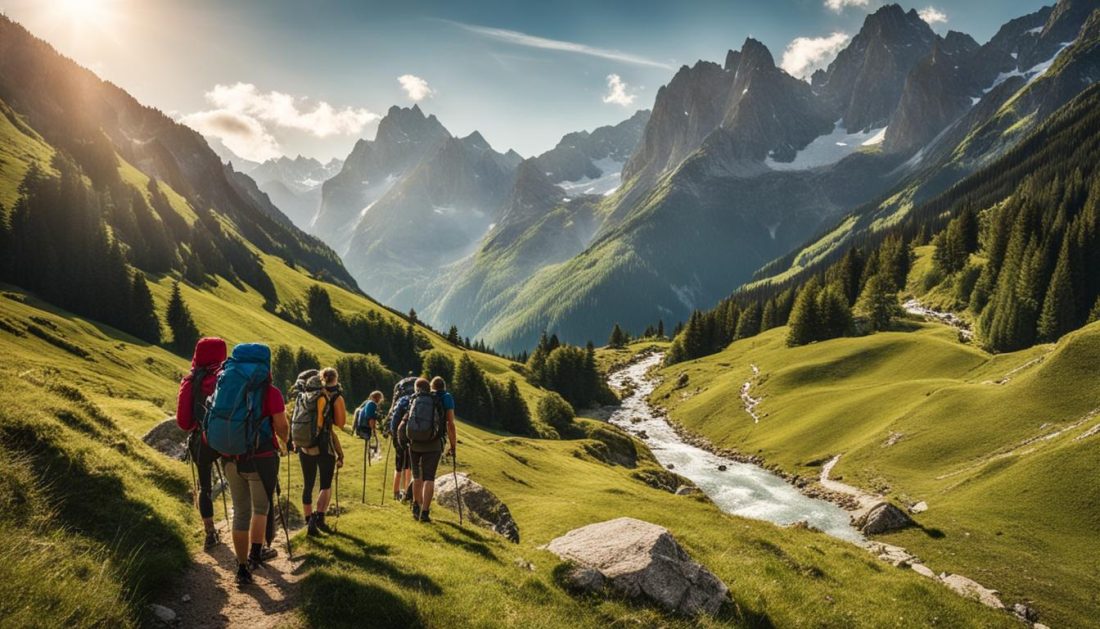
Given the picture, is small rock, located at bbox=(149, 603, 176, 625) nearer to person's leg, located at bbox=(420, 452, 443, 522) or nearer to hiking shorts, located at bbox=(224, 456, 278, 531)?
hiking shorts, located at bbox=(224, 456, 278, 531)

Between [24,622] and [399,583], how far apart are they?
7022 mm

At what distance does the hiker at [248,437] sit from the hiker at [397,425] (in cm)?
619

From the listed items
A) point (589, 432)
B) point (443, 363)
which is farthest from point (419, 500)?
point (443, 363)

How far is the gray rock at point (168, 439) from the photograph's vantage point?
26719 millimetres

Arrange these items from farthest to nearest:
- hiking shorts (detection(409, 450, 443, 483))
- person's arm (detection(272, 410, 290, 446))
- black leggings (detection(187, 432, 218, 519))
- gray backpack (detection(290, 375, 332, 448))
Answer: hiking shorts (detection(409, 450, 443, 483)) → gray backpack (detection(290, 375, 332, 448)) → black leggings (detection(187, 432, 218, 519)) → person's arm (detection(272, 410, 290, 446))

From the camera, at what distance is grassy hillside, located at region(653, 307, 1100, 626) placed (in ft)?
137

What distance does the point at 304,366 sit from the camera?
9994 centimetres

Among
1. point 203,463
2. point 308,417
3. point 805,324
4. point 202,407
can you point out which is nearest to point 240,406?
point 202,407

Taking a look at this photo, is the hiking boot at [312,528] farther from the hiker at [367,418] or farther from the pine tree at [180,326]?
the pine tree at [180,326]

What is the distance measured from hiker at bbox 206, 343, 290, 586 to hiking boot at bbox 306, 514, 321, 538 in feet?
7.38

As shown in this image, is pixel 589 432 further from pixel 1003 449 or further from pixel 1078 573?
pixel 1078 573

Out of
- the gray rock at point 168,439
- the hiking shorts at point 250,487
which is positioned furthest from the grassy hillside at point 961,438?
the gray rock at point 168,439

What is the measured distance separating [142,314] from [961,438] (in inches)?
4721

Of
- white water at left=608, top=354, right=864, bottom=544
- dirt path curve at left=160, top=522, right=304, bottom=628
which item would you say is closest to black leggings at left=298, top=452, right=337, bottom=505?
dirt path curve at left=160, top=522, right=304, bottom=628
